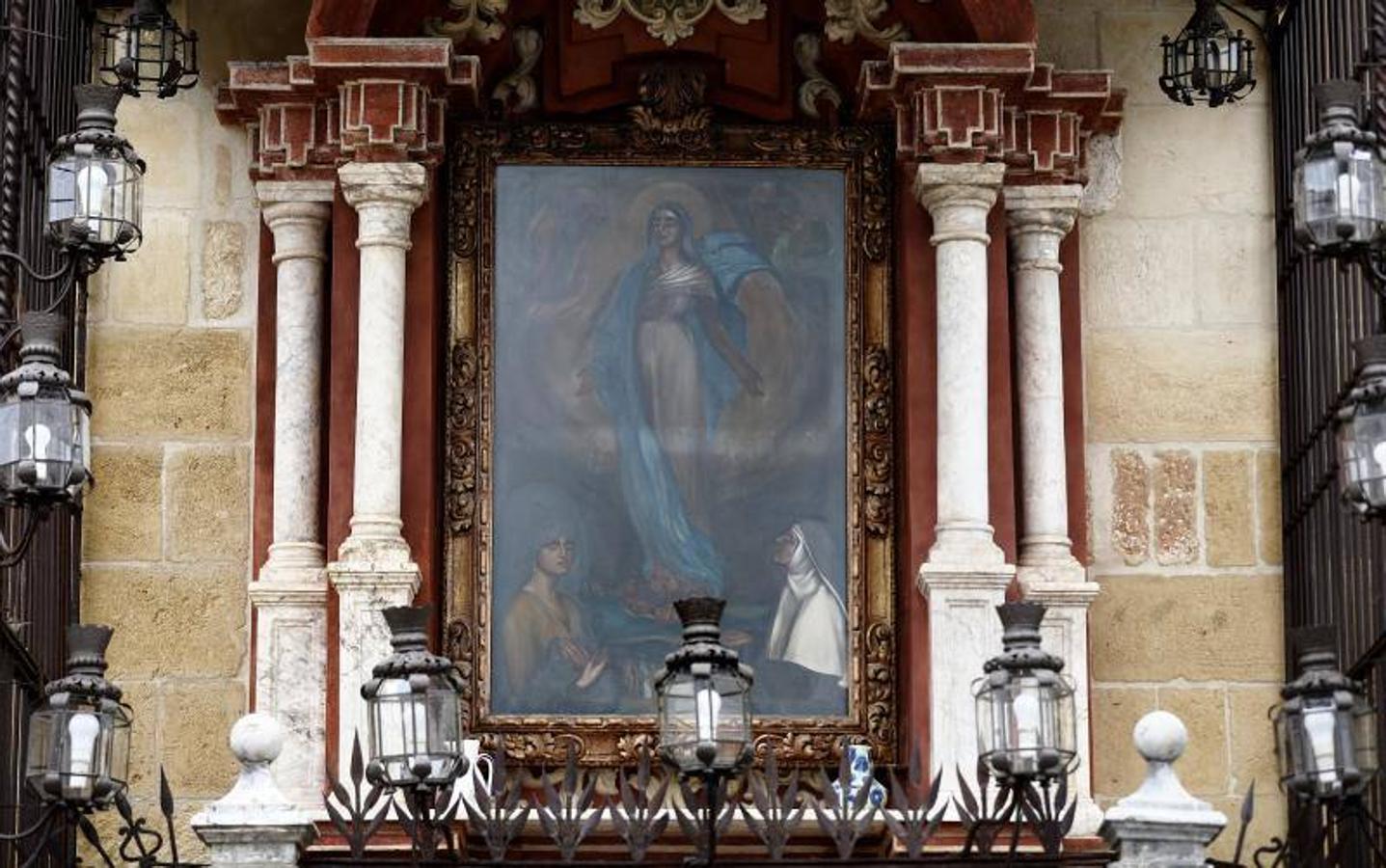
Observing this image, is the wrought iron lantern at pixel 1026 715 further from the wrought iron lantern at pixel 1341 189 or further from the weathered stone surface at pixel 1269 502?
the weathered stone surface at pixel 1269 502

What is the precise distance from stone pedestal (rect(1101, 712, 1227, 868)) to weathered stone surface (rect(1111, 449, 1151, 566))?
258cm

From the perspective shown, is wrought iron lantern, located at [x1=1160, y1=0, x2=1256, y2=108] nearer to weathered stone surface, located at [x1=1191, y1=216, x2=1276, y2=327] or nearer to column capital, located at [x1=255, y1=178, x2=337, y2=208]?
weathered stone surface, located at [x1=1191, y1=216, x2=1276, y2=327]

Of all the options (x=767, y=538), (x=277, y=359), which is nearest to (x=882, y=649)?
(x=767, y=538)

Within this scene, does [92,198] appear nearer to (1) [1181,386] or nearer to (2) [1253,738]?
(1) [1181,386]

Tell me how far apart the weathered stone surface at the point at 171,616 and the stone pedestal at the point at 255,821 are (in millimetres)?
2280

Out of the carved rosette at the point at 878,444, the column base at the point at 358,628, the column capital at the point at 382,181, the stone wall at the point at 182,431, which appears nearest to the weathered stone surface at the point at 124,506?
the stone wall at the point at 182,431

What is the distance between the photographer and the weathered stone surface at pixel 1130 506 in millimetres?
13695

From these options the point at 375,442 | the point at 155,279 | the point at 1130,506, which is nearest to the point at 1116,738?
the point at 1130,506

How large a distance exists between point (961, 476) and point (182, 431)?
2899 millimetres

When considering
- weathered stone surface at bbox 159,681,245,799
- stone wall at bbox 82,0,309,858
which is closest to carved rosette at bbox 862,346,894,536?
stone wall at bbox 82,0,309,858

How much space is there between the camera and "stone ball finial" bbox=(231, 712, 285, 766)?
11.2 m

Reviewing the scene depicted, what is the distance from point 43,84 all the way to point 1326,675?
5268mm

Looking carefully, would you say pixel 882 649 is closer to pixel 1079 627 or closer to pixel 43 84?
pixel 1079 627

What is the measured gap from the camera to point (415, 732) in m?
10.9
